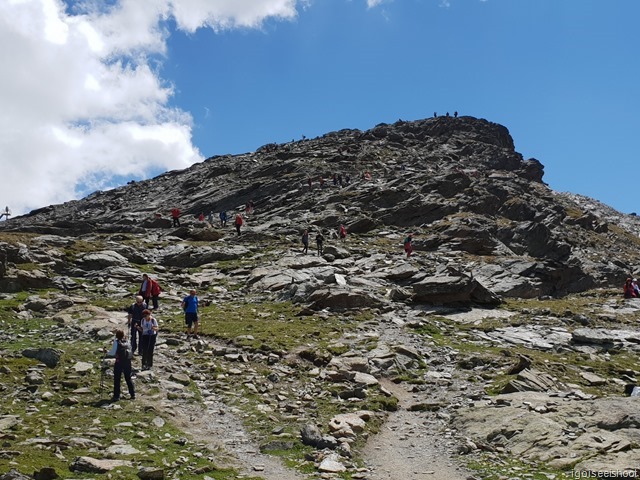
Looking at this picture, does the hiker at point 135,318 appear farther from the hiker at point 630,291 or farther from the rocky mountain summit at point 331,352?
the hiker at point 630,291

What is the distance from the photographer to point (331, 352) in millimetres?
→ 25016

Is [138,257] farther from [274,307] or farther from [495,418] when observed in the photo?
[495,418]

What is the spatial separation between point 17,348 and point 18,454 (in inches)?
463

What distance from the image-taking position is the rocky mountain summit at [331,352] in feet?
45.9

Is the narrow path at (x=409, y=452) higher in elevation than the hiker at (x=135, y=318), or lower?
lower

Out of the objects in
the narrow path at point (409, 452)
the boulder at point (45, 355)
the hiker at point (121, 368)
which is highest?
the boulder at point (45, 355)

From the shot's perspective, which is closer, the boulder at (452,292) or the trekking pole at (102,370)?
the trekking pole at (102,370)

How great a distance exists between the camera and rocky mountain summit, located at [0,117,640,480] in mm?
13984

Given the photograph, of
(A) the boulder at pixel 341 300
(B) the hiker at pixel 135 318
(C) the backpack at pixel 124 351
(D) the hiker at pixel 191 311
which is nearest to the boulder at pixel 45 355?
(B) the hiker at pixel 135 318

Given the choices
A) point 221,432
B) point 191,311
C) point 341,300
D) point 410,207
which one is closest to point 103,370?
point 221,432

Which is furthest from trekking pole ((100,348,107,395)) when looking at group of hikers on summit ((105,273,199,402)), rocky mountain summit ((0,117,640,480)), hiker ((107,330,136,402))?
hiker ((107,330,136,402))

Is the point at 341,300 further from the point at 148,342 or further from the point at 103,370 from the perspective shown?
the point at 103,370

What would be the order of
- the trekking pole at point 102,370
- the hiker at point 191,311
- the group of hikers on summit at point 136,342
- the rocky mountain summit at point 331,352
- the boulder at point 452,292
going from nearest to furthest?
the rocky mountain summit at point 331,352, the group of hikers on summit at point 136,342, the trekking pole at point 102,370, the hiker at point 191,311, the boulder at point 452,292

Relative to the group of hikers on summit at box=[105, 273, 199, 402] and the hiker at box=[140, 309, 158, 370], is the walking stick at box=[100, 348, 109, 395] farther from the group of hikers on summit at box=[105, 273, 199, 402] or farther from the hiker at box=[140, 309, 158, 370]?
the hiker at box=[140, 309, 158, 370]
